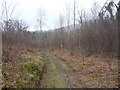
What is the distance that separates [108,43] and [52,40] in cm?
1859

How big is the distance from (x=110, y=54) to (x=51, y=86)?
7706 millimetres

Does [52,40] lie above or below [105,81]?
above

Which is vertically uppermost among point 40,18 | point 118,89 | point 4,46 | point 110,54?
point 40,18

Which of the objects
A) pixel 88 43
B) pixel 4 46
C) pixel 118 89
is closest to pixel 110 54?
pixel 88 43

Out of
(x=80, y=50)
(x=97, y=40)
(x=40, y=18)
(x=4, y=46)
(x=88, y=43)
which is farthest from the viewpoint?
(x=40, y=18)

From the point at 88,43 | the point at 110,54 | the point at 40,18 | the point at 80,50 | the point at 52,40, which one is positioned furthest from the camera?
the point at 40,18

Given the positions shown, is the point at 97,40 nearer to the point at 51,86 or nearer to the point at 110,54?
the point at 110,54

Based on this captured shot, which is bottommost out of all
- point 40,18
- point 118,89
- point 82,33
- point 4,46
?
point 118,89

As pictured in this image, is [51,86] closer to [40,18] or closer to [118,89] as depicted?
[118,89]

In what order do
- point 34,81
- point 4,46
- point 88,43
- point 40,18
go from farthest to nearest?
point 40,18, point 88,43, point 4,46, point 34,81

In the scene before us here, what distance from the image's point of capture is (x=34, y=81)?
6020mm

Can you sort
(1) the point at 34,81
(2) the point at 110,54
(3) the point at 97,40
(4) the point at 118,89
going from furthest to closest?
(3) the point at 97,40 → (2) the point at 110,54 → (1) the point at 34,81 → (4) the point at 118,89

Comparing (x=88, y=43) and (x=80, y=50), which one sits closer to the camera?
(x=88, y=43)

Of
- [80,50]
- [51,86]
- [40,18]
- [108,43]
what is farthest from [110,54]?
[40,18]
